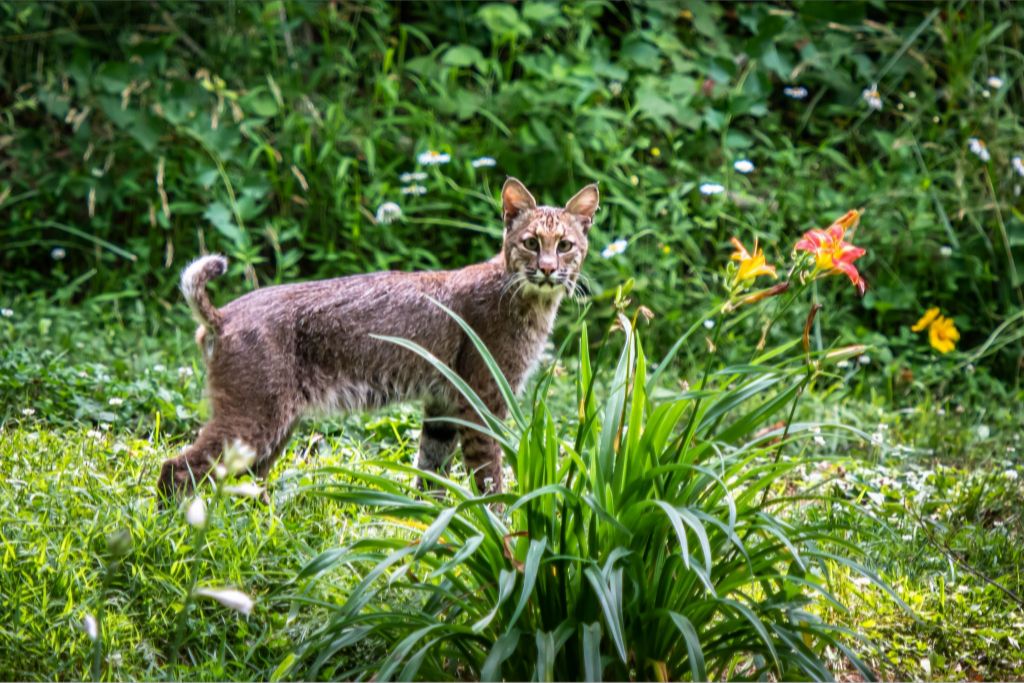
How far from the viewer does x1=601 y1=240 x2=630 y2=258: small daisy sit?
6.80m

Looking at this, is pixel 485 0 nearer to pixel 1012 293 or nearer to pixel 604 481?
pixel 1012 293

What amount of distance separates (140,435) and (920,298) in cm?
472

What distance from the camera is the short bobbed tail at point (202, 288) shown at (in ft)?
15.5

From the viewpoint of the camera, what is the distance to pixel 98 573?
3922 millimetres

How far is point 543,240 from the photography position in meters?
5.05

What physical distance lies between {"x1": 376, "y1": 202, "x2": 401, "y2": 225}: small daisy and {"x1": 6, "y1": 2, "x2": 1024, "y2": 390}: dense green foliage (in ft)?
0.63

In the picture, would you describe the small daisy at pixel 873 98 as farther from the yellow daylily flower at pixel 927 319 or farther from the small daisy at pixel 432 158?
the small daisy at pixel 432 158

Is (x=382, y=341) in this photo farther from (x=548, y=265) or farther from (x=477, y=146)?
(x=477, y=146)

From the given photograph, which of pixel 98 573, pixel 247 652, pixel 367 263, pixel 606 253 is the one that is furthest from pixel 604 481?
pixel 367 263

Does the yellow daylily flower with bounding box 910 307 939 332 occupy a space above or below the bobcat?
below

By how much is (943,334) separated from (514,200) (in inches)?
125

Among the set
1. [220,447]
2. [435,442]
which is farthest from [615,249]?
[220,447]

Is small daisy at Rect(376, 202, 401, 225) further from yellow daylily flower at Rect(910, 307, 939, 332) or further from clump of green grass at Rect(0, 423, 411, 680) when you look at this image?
yellow daylily flower at Rect(910, 307, 939, 332)

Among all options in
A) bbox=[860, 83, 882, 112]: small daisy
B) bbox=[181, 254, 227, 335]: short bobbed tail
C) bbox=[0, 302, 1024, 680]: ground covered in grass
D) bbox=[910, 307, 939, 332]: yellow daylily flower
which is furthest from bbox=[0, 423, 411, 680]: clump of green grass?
bbox=[860, 83, 882, 112]: small daisy
